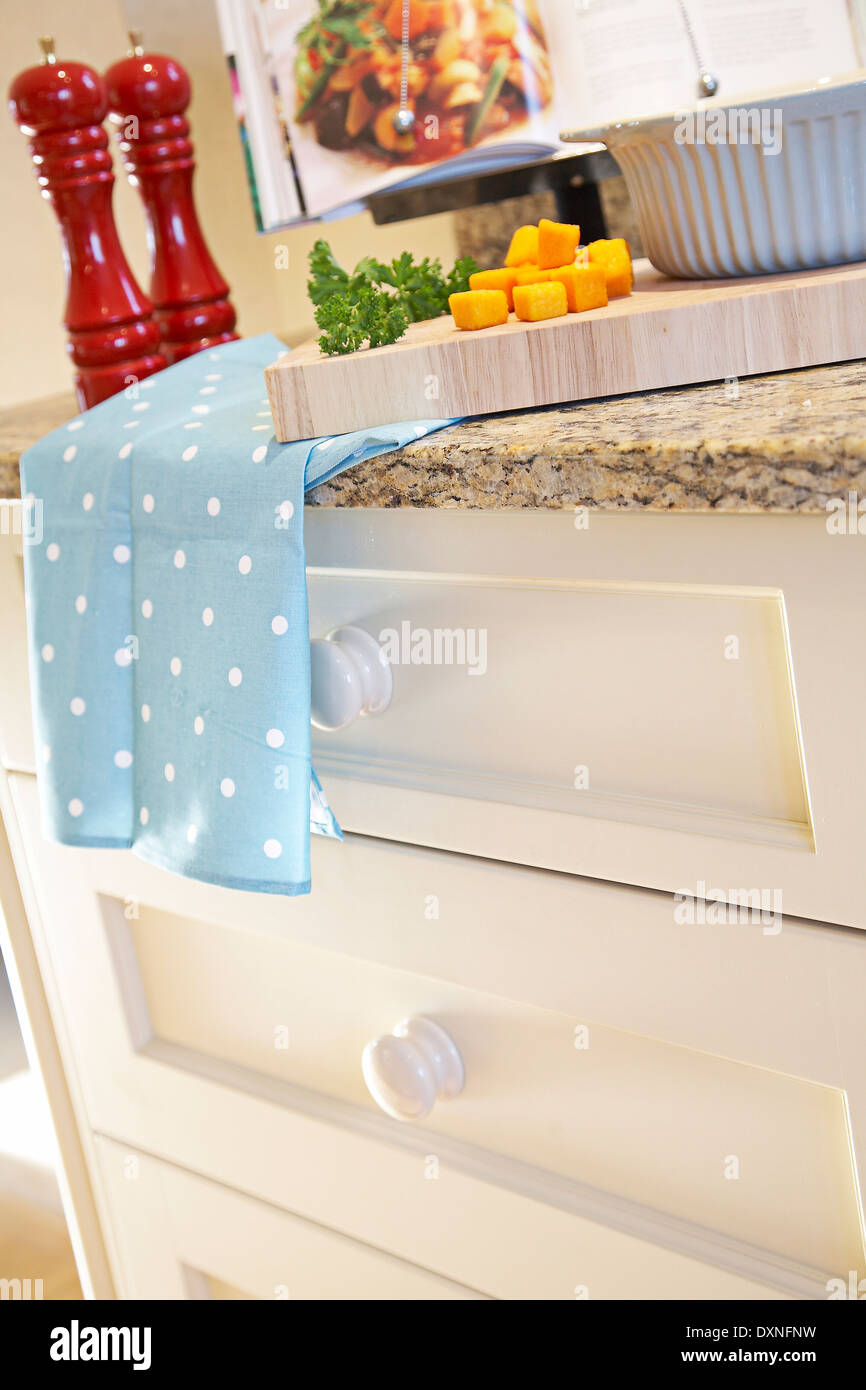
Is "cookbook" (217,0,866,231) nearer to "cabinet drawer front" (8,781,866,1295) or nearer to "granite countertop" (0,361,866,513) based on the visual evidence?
"granite countertop" (0,361,866,513)

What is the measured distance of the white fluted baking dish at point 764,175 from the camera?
0.58m

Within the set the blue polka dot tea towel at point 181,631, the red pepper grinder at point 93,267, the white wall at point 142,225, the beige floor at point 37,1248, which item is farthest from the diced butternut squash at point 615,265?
the beige floor at point 37,1248

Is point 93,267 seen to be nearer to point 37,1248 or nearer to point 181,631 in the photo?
point 181,631

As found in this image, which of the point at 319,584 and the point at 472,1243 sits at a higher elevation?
the point at 319,584

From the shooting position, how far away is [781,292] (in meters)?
0.55

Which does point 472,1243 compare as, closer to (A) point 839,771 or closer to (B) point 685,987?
(B) point 685,987

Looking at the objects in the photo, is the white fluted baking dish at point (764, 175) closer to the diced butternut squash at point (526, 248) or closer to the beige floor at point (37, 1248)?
the diced butternut squash at point (526, 248)

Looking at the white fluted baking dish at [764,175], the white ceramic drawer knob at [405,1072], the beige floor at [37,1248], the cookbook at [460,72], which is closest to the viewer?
the white fluted baking dish at [764,175]

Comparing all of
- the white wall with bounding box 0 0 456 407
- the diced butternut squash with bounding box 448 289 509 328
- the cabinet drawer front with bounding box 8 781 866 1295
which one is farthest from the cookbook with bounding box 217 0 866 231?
the cabinet drawer front with bounding box 8 781 866 1295

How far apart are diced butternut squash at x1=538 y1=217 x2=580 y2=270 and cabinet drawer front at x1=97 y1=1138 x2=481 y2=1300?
2.12 feet

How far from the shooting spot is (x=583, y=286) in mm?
623

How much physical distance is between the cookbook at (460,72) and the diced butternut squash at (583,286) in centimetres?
35
